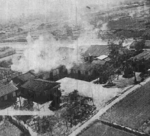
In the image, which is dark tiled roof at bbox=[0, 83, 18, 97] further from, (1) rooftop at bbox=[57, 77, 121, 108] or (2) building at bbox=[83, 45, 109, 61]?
(2) building at bbox=[83, 45, 109, 61]

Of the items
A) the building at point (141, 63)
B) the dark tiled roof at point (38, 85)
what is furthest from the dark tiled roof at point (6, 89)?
the building at point (141, 63)

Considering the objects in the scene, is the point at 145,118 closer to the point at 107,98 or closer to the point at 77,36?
the point at 107,98

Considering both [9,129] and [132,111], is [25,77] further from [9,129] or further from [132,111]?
[132,111]

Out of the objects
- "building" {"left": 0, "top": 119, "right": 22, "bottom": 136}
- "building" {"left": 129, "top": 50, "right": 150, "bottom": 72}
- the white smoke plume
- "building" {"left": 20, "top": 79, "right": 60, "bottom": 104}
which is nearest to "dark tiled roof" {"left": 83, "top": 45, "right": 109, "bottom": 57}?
the white smoke plume

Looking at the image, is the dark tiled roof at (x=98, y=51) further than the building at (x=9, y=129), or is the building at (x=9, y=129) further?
the dark tiled roof at (x=98, y=51)

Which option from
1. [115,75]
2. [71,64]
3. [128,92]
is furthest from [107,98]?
[71,64]

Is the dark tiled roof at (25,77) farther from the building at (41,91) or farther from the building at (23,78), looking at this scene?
the building at (41,91)
